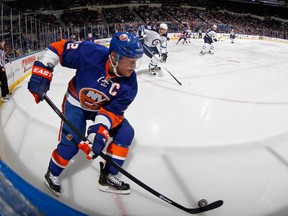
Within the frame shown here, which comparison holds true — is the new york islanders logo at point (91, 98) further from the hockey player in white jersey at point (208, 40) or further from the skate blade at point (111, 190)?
the hockey player in white jersey at point (208, 40)

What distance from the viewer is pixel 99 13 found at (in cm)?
2378

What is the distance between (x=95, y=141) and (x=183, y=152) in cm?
128

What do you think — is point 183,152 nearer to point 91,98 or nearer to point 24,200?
point 91,98

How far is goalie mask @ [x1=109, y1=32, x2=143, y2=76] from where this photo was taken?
68.0 inches

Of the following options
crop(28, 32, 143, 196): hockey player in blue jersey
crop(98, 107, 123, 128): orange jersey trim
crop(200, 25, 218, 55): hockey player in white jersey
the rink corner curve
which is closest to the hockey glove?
crop(28, 32, 143, 196): hockey player in blue jersey

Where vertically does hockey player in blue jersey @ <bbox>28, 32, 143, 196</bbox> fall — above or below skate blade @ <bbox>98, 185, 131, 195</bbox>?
above

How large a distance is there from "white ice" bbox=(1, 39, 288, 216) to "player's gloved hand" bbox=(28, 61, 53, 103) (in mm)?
742

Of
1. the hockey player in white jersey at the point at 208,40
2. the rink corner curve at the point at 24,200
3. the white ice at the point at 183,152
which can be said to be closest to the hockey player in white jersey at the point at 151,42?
the white ice at the point at 183,152

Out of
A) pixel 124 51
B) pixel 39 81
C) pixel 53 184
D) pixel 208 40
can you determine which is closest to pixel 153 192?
pixel 53 184

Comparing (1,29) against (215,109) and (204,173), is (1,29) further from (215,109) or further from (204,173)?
(204,173)

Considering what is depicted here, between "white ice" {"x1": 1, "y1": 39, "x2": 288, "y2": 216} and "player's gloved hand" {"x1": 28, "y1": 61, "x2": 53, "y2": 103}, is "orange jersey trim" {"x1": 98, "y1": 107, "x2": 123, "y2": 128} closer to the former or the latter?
"player's gloved hand" {"x1": 28, "y1": 61, "x2": 53, "y2": 103}

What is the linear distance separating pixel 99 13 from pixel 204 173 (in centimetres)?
2375

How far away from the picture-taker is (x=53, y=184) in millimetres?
1954

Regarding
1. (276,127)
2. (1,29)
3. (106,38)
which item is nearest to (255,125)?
(276,127)
